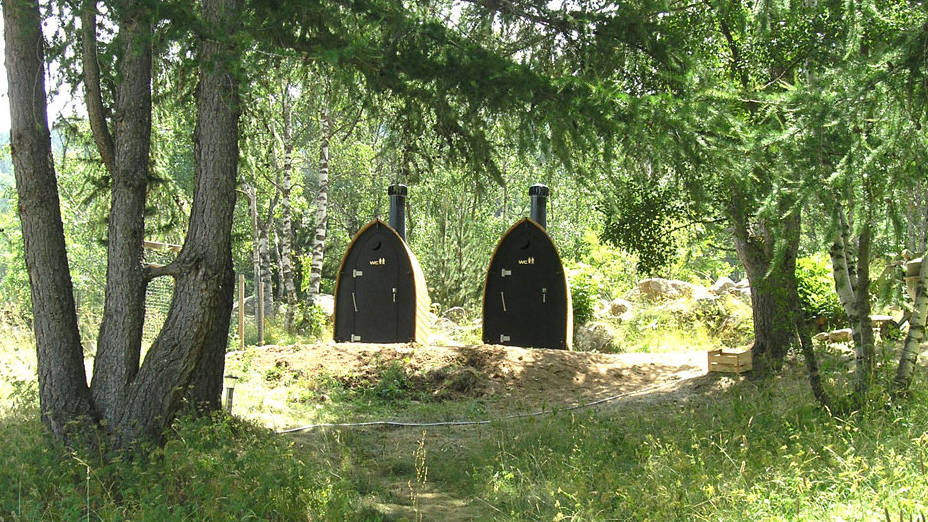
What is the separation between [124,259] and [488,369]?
16.4ft

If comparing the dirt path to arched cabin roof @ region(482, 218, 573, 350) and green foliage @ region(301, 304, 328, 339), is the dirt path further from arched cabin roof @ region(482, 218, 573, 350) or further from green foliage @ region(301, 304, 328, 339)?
green foliage @ region(301, 304, 328, 339)

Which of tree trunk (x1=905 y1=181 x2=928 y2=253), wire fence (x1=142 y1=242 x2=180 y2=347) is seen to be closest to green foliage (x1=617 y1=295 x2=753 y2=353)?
tree trunk (x1=905 y1=181 x2=928 y2=253)

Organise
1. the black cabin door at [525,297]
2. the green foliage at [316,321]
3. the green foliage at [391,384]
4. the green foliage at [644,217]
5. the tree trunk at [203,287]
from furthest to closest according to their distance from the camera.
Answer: the green foliage at [316,321], the black cabin door at [525,297], the green foliage at [391,384], the green foliage at [644,217], the tree trunk at [203,287]

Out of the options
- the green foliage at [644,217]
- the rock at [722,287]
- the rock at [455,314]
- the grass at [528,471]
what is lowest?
the grass at [528,471]

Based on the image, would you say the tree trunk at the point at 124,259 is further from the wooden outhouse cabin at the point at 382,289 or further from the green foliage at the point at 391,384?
the wooden outhouse cabin at the point at 382,289

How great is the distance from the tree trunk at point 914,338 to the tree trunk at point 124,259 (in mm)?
5124

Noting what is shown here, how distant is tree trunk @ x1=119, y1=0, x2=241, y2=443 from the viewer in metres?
5.50

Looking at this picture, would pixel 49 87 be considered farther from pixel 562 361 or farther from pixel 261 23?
pixel 562 361

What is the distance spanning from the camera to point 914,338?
551 centimetres

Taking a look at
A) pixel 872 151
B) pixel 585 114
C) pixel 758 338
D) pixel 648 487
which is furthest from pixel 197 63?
pixel 758 338

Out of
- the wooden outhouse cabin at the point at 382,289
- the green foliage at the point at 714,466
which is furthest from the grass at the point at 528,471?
the wooden outhouse cabin at the point at 382,289

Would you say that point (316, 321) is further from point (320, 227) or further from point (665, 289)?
point (665, 289)

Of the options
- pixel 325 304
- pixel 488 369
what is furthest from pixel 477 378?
pixel 325 304

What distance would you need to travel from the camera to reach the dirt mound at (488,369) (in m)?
9.11
